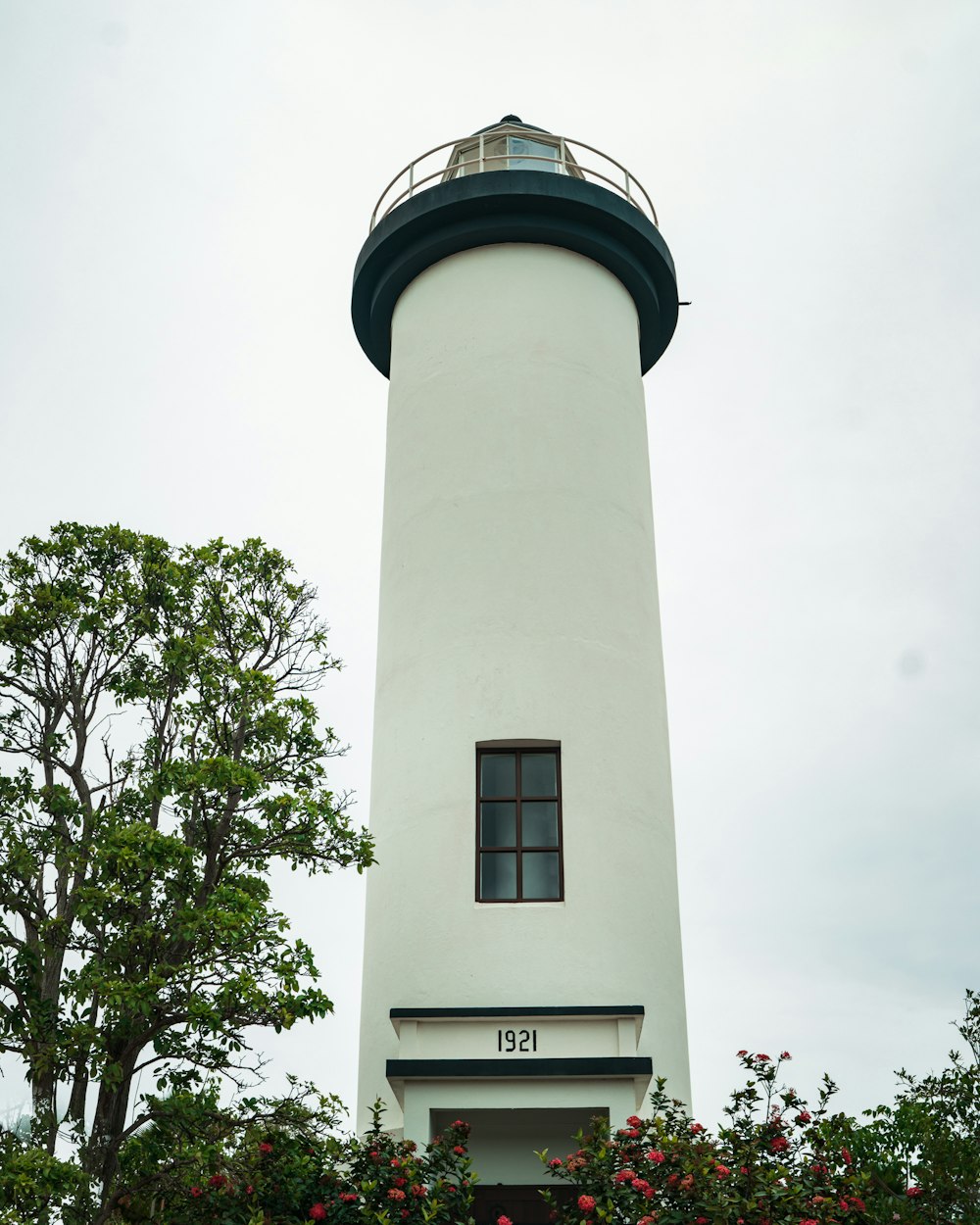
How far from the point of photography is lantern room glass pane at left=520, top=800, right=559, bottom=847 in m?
15.3

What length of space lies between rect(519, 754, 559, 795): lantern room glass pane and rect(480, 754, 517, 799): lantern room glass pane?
0.40ft

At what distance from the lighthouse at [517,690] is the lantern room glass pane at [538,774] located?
1.1 inches

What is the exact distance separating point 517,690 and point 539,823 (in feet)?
5.37

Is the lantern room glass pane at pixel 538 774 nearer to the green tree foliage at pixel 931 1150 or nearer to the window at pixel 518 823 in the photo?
the window at pixel 518 823

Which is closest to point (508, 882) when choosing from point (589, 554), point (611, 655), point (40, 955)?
point (611, 655)

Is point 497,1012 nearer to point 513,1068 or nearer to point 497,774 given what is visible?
point 513,1068

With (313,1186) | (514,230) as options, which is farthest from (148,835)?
(514,230)

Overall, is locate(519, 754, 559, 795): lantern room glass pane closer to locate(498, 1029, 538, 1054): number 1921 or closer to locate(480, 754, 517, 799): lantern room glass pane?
locate(480, 754, 517, 799): lantern room glass pane

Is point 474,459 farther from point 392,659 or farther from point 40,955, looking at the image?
point 40,955

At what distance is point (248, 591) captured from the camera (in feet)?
47.9

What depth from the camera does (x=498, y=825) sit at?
1540 cm

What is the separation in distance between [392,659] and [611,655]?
2877 millimetres

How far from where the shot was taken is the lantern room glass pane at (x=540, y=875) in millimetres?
14984

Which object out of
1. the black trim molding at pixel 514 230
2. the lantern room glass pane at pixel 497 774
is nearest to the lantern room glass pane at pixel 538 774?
the lantern room glass pane at pixel 497 774
